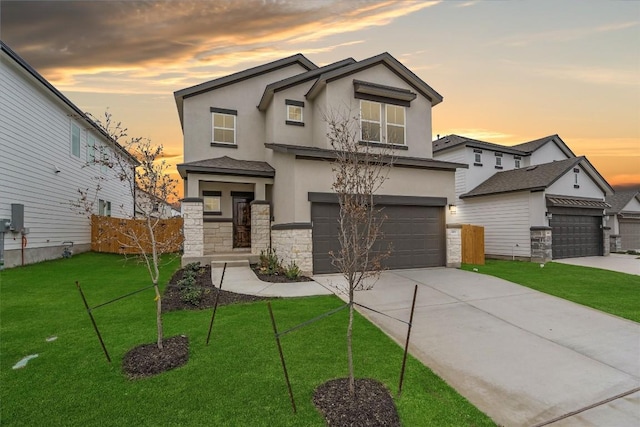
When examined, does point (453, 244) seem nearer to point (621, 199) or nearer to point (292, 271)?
point (292, 271)

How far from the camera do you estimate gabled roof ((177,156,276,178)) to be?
11887 millimetres

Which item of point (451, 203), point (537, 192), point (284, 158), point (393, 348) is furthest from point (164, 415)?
point (537, 192)

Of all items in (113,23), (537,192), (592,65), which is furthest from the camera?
(537,192)

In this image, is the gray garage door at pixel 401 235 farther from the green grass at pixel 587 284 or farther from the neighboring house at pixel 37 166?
the neighboring house at pixel 37 166

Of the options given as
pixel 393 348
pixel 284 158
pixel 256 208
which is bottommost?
pixel 393 348

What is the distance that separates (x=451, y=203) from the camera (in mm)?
12688

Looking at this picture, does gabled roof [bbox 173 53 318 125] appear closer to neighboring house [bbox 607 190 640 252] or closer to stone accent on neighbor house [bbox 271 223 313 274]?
stone accent on neighbor house [bbox 271 223 313 274]

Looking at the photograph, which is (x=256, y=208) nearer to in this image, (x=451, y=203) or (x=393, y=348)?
(x=451, y=203)

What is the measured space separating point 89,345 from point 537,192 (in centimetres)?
1893

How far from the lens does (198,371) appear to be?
409cm

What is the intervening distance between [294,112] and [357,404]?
12143mm

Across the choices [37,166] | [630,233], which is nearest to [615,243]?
[630,233]

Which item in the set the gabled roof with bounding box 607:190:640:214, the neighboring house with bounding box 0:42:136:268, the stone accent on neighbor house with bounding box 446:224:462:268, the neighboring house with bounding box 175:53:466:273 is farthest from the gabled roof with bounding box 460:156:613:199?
the neighboring house with bounding box 0:42:136:268

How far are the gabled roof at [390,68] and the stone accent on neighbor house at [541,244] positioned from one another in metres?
8.62
